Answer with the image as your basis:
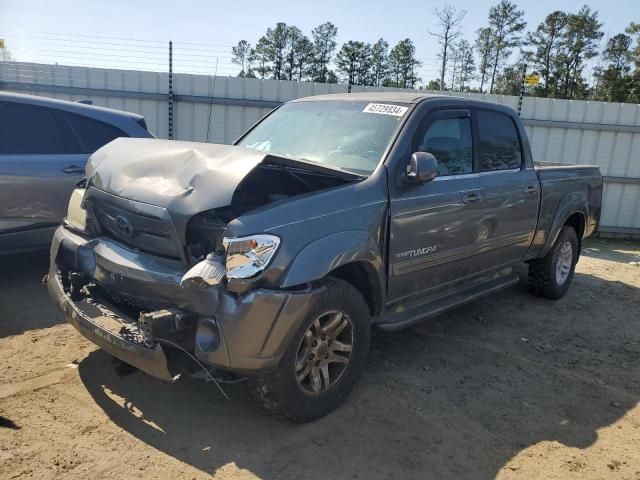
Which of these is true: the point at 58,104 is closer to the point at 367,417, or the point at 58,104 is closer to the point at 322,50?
the point at 367,417

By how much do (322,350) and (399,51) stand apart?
51137 millimetres

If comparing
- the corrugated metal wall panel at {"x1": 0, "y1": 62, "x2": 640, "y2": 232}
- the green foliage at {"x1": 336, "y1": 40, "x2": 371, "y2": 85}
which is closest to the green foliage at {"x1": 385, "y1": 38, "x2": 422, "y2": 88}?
the green foliage at {"x1": 336, "y1": 40, "x2": 371, "y2": 85}

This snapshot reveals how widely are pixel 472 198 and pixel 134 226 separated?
255 centimetres

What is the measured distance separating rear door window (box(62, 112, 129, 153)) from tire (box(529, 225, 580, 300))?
4.67m

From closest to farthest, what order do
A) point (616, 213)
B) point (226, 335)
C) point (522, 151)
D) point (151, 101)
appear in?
point (226, 335) < point (522, 151) < point (151, 101) < point (616, 213)

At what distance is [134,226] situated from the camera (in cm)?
327

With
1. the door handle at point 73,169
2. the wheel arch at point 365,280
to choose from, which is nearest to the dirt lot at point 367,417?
the wheel arch at point 365,280

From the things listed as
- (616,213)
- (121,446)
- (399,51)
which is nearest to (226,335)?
(121,446)

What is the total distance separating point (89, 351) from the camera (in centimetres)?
396

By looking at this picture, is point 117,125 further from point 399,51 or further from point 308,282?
point 399,51

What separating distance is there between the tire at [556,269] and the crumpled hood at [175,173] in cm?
400

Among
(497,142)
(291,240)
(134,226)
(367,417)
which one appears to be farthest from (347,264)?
(497,142)

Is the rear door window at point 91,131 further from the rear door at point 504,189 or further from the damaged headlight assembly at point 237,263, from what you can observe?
the rear door at point 504,189

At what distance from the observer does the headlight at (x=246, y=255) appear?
9.11 feet
